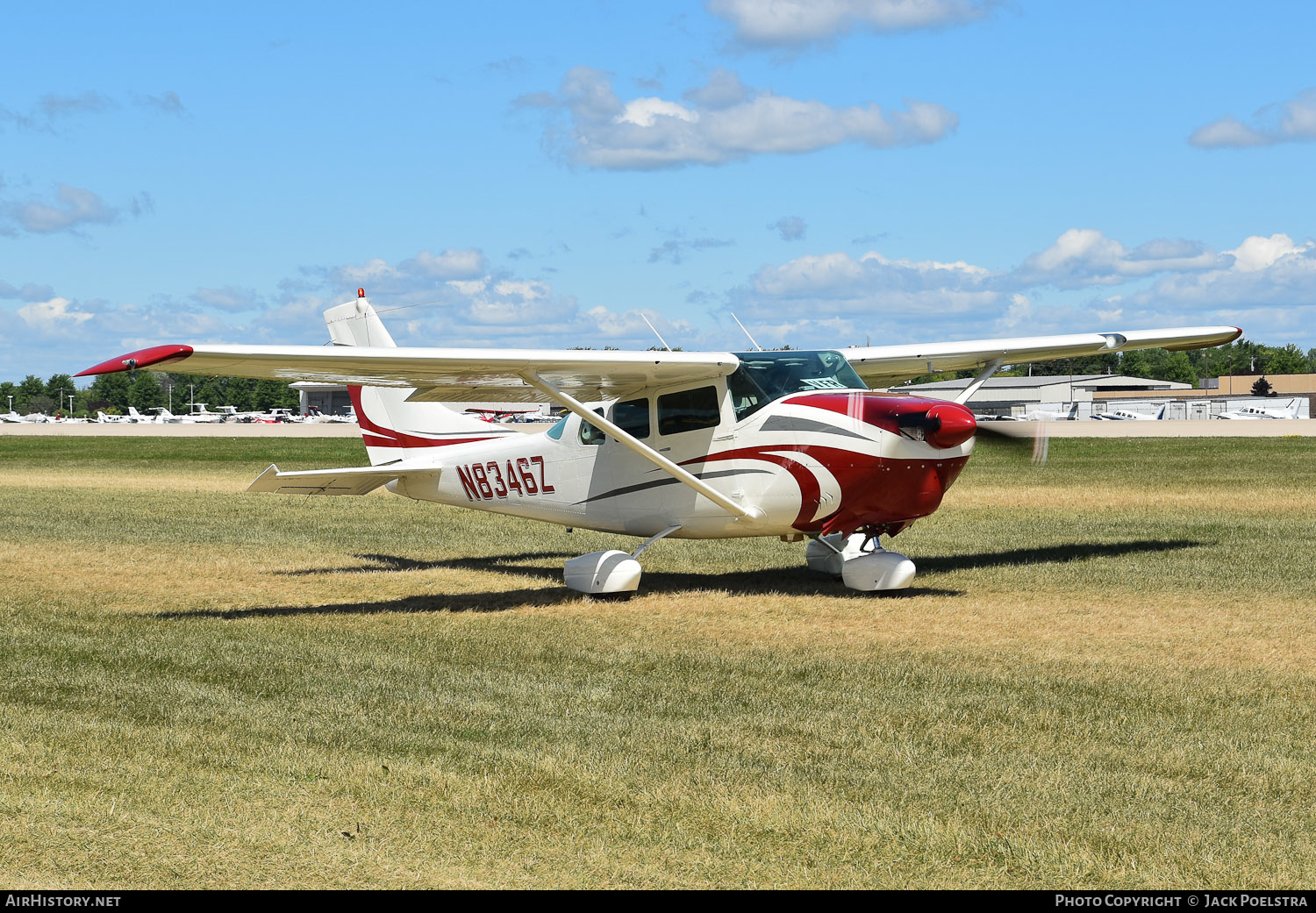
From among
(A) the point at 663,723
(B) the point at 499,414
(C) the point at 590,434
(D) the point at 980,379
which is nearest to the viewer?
(A) the point at 663,723

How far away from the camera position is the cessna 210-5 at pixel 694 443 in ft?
36.0

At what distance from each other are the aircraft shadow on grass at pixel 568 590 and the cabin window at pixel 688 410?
1706 millimetres

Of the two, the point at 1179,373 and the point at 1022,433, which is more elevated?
the point at 1179,373

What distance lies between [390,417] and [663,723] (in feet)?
30.1

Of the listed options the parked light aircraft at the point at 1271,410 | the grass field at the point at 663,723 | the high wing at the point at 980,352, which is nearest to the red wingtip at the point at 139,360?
the grass field at the point at 663,723

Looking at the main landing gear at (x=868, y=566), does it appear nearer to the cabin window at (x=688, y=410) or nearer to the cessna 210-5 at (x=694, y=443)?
the cessna 210-5 at (x=694, y=443)

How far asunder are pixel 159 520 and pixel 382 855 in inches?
664

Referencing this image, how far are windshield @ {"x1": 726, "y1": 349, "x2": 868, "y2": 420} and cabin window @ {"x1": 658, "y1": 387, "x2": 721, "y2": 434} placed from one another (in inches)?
9.1

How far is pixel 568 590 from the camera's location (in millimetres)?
12734

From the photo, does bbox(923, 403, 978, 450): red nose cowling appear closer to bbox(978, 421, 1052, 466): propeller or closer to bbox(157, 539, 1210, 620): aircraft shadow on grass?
bbox(978, 421, 1052, 466): propeller

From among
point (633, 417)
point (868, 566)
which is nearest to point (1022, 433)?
point (868, 566)

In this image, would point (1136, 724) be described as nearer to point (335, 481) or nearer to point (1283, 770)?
point (1283, 770)

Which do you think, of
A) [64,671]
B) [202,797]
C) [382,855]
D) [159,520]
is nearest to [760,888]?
[382,855]

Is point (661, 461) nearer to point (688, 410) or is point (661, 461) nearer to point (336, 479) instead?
point (688, 410)
